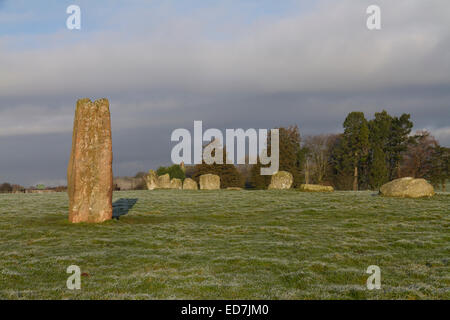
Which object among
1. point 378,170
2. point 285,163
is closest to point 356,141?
point 378,170

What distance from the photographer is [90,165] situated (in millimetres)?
18672

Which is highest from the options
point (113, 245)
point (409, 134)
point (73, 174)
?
point (409, 134)

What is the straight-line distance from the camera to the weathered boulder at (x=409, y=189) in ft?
105

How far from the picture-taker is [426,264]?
37.1ft

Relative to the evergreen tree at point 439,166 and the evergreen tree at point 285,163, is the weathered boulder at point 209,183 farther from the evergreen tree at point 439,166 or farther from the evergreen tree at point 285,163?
the evergreen tree at point 439,166

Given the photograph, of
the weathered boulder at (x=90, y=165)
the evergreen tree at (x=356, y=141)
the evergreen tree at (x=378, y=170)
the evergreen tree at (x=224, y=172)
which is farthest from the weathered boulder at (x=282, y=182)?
the weathered boulder at (x=90, y=165)

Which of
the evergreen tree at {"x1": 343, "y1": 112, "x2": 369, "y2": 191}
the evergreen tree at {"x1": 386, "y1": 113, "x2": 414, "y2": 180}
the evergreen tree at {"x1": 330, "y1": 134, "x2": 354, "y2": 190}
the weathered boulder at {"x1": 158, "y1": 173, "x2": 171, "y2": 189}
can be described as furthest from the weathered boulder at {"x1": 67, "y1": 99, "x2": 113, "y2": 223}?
the evergreen tree at {"x1": 386, "y1": 113, "x2": 414, "y2": 180}

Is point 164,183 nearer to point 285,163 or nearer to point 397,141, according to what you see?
Answer: point 285,163

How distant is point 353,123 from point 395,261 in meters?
57.6

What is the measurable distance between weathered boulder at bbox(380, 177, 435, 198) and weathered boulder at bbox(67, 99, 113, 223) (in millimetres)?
24463

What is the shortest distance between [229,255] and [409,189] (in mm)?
25035

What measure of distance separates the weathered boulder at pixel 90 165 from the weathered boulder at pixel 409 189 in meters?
24.5
